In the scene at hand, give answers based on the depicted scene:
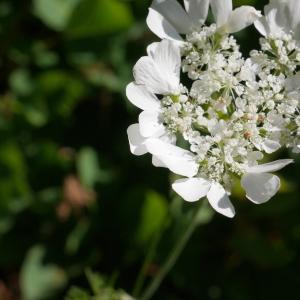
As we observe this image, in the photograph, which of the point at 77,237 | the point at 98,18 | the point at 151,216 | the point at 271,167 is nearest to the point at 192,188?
the point at 271,167

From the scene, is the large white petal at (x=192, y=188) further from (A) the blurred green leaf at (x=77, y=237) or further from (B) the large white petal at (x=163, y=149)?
(A) the blurred green leaf at (x=77, y=237)

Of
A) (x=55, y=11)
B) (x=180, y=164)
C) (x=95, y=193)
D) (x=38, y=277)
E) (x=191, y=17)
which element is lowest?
(x=38, y=277)

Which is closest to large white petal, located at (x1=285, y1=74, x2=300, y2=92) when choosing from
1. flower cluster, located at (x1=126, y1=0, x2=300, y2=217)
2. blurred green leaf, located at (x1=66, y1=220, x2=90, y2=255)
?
flower cluster, located at (x1=126, y1=0, x2=300, y2=217)

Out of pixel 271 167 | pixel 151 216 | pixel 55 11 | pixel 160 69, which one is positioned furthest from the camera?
pixel 55 11

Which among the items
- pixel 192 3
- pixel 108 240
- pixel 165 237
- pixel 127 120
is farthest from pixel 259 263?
pixel 192 3

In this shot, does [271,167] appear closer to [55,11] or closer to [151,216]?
[151,216]

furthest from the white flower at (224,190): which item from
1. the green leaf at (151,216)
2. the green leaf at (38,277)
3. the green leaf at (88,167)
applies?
the green leaf at (38,277)

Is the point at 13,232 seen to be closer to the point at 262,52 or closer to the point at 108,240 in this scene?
the point at 108,240
